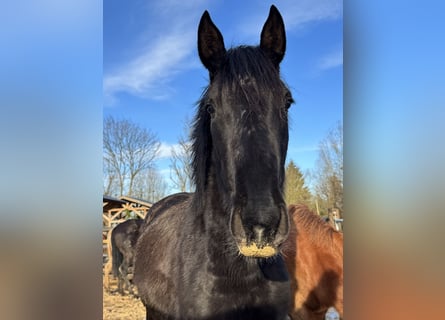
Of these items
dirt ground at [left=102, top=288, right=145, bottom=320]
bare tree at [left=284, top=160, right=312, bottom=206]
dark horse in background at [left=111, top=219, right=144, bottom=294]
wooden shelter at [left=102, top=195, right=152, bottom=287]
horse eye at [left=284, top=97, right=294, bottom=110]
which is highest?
horse eye at [left=284, top=97, right=294, bottom=110]

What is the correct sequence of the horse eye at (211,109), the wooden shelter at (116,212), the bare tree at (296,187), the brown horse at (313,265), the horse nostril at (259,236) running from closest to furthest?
the horse nostril at (259,236) < the horse eye at (211,109) < the bare tree at (296,187) < the wooden shelter at (116,212) < the brown horse at (313,265)

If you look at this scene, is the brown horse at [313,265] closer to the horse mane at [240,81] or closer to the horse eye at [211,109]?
the horse mane at [240,81]

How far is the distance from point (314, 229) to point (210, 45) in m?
2.10

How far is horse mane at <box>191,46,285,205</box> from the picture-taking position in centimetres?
141

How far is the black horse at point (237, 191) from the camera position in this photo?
1.17 meters

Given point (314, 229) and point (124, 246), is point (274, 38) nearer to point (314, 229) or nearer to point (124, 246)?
point (314, 229)

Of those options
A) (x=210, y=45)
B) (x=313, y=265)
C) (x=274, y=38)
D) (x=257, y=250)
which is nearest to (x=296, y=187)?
(x=313, y=265)

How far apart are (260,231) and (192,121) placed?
37.2 inches

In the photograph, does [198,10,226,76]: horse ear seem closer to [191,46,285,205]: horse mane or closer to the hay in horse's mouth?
[191,46,285,205]: horse mane

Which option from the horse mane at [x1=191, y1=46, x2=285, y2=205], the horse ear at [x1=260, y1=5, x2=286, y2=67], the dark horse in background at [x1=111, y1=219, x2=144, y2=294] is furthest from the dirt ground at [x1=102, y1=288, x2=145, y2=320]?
the horse ear at [x1=260, y1=5, x2=286, y2=67]

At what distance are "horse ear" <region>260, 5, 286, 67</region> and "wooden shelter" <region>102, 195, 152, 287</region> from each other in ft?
4.59

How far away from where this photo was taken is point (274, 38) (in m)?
1.64

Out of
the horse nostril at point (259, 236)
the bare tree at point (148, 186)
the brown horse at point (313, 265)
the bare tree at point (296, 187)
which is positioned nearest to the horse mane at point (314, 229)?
the brown horse at point (313, 265)
